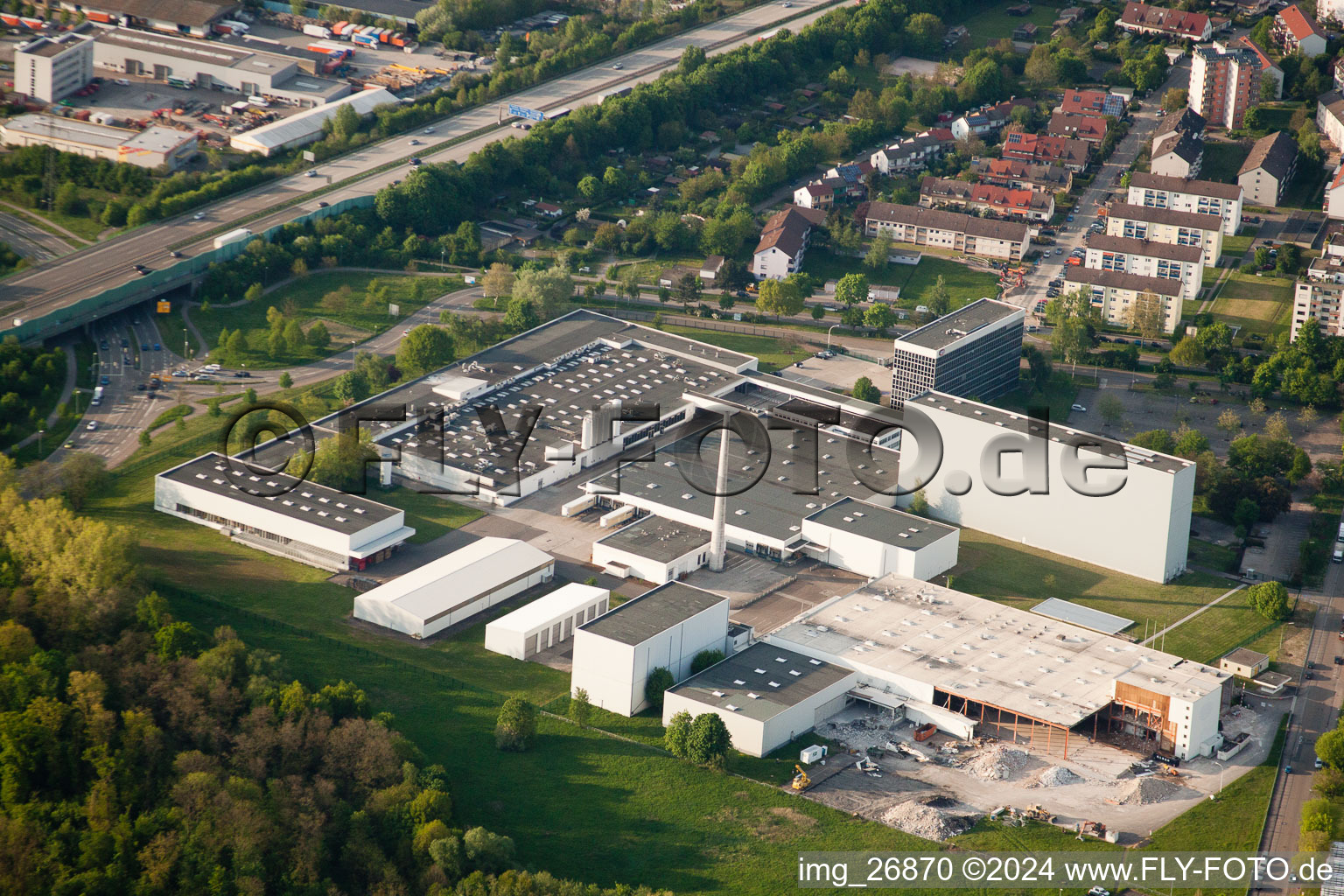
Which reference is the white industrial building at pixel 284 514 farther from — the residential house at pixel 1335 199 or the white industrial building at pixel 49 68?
the residential house at pixel 1335 199

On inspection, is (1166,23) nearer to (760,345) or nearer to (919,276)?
(919,276)

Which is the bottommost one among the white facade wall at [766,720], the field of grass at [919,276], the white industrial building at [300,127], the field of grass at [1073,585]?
the white facade wall at [766,720]

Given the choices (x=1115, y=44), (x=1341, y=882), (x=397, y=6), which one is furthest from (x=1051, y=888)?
(x=397, y=6)

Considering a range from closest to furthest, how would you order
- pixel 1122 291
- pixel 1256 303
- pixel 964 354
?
pixel 964 354 → pixel 1122 291 → pixel 1256 303

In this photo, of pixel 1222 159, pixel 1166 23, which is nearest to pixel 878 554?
pixel 1222 159

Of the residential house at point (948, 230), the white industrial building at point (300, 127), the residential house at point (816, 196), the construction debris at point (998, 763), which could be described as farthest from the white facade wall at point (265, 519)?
the residential house at point (948, 230)

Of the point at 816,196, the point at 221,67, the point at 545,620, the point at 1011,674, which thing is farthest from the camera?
the point at 221,67

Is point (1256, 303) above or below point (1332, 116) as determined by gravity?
below

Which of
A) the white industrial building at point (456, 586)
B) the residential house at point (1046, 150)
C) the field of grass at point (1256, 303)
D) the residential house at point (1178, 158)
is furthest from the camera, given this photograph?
the residential house at point (1046, 150)
